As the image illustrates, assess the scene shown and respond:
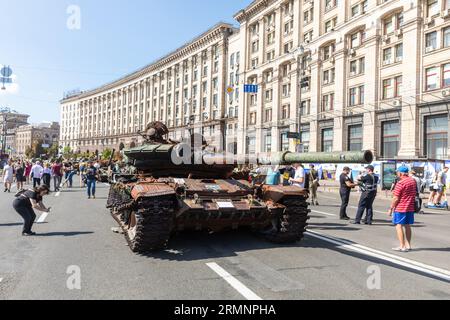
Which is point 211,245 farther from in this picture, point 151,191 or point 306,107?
point 306,107

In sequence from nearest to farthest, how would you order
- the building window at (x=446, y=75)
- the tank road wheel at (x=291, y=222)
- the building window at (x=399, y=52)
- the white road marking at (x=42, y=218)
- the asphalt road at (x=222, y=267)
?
the asphalt road at (x=222, y=267) < the tank road wheel at (x=291, y=222) < the white road marking at (x=42, y=218) < the building window at (x=446, y=75) < the building window at (x=399, y=52)

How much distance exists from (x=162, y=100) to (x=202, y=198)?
75679 mm

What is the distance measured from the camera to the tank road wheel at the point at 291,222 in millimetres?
7551

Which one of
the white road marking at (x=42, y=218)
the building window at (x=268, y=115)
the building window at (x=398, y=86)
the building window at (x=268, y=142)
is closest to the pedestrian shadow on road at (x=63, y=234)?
the white road marking at (x=42, y=218)

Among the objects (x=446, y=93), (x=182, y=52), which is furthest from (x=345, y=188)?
(x=182, y=52)

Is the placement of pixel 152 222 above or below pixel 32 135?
below

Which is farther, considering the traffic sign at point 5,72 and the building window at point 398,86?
the building window at point 398,86

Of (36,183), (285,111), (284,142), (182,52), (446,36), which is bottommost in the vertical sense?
(36,183)

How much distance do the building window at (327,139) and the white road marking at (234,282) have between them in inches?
1353

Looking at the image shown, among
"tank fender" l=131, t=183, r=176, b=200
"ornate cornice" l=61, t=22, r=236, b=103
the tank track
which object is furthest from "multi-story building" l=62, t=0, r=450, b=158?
the tank track

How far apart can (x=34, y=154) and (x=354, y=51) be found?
3998 inches

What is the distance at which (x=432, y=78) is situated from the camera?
29.0m

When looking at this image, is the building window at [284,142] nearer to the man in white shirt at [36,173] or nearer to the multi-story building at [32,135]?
the man in white shirt at [36,173]
